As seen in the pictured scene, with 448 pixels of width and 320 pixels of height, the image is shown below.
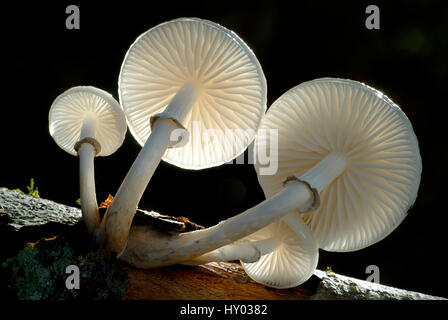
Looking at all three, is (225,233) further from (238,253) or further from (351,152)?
(351,152)

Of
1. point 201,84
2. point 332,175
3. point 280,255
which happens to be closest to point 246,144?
point 201,84

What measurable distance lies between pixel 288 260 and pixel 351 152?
67 cm

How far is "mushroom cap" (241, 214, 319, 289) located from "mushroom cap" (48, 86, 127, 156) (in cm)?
110

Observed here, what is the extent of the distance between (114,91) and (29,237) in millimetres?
2229

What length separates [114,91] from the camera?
353 cm

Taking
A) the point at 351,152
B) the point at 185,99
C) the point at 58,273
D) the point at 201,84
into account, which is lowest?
the point at 58,273

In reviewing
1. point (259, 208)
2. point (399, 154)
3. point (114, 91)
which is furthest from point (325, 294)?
point (114, 91)

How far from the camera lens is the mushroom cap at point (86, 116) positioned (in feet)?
6.84

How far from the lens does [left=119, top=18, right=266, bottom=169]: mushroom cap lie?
193 cm

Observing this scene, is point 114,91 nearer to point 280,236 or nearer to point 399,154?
point 280,236

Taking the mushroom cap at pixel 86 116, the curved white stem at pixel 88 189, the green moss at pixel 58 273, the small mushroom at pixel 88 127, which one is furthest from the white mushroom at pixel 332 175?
the mushroom cap at pixel 86 116

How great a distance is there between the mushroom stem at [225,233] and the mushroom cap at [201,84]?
0.58m

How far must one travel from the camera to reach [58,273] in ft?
4.73

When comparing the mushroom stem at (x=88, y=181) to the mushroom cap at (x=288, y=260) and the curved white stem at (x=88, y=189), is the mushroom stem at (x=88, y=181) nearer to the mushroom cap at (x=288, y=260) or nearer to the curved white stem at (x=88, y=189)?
A: the curved white stem at (x=88, y=189)
